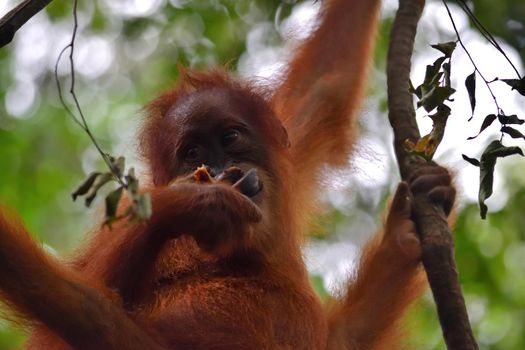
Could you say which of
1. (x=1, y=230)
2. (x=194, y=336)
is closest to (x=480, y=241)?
(x=194, y=336)

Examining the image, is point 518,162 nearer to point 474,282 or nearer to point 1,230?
point 474,282

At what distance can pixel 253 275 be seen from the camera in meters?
5.58

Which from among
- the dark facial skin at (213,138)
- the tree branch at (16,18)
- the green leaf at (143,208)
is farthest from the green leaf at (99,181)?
the dark facial skin at (213,138)

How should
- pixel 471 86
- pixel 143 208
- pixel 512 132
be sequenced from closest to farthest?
pixel 143 208 < pixel 512 132 < pixel 471 86

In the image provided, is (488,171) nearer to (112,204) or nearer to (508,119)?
(508,119)

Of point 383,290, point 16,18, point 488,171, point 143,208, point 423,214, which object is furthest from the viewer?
point 383,290

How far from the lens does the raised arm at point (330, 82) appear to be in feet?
22.9

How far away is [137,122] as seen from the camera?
21.6 feet

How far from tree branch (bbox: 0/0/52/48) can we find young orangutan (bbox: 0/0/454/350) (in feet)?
3.69

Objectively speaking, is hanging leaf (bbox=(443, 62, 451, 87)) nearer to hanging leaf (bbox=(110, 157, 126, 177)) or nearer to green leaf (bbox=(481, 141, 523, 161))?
green leaf (bbox=(481, 141, 523, 161))

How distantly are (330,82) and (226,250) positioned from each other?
251 centimetres

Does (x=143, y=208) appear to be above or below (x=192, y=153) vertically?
above

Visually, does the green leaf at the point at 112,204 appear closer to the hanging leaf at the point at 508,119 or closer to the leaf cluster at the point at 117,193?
the leaf cluster at the point at 117,193

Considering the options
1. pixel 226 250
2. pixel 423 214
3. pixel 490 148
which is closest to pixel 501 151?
pixel 490 148
